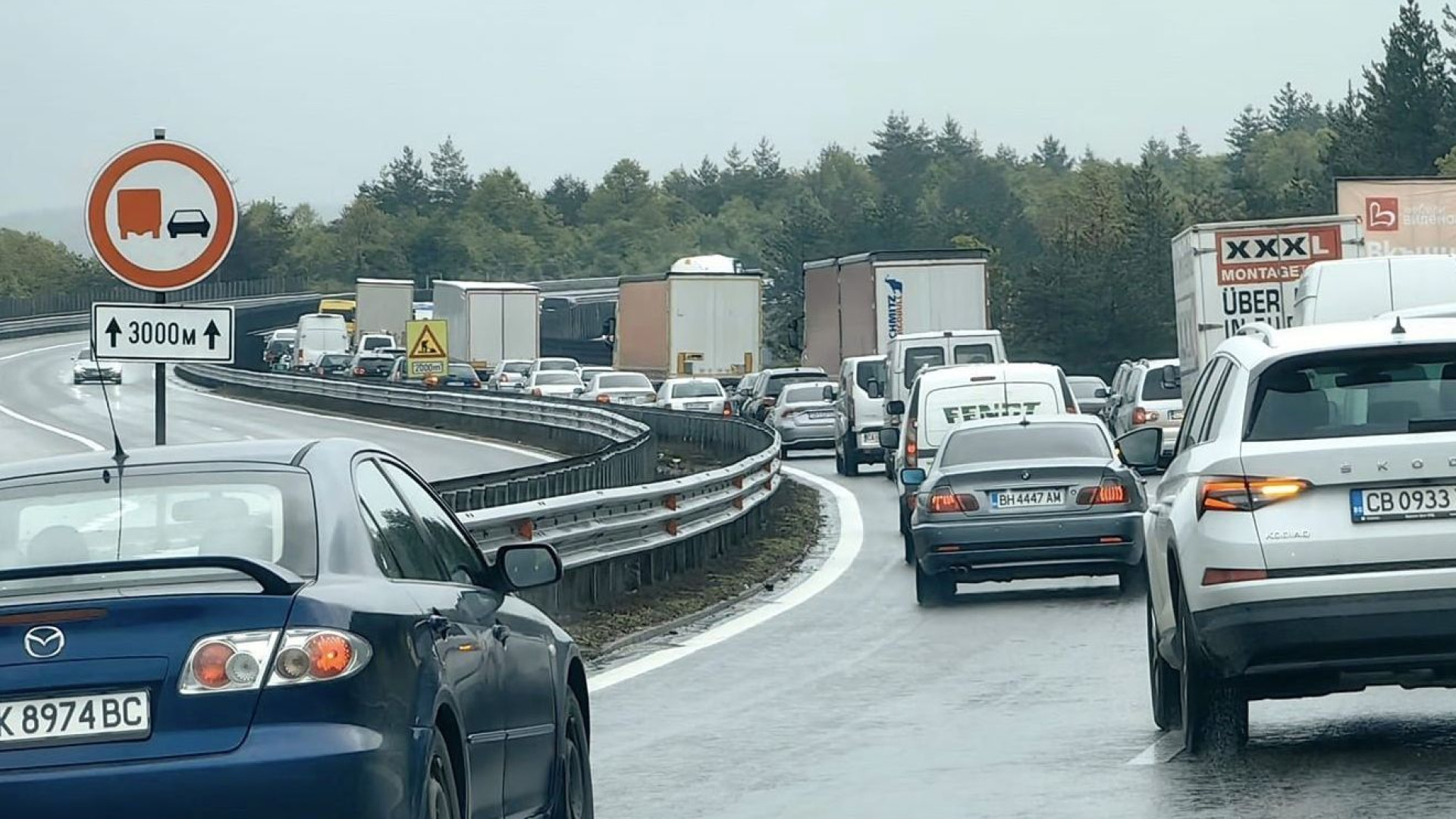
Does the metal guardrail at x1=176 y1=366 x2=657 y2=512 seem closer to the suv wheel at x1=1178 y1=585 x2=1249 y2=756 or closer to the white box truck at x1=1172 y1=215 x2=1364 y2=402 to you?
the white box truck at x1=1172 y1=215 x2=1364 y2=402

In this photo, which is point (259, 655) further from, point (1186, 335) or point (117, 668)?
point (1186, 335)

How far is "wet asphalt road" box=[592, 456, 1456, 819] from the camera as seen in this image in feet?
31.9

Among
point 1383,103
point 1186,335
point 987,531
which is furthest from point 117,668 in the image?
point 1383,103

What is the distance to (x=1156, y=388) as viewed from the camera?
1614 inches

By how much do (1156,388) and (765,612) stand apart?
73.0ft

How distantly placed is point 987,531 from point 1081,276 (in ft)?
250

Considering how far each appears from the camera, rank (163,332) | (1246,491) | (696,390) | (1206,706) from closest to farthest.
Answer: (1246,491) < (1206,706) < (163,332) < (696,390)

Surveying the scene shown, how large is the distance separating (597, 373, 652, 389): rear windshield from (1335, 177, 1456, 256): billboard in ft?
74.0

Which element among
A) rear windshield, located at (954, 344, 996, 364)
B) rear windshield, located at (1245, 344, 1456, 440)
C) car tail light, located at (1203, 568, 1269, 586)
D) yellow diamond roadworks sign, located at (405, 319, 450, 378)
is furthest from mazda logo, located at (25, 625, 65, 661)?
yellow diamond roadworks sign, located at (405, 319, 450, 378)

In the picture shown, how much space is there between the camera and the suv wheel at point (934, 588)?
20.1 m

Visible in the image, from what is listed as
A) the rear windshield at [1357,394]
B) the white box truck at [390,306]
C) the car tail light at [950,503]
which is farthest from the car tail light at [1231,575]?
the white box truck at [390,306]

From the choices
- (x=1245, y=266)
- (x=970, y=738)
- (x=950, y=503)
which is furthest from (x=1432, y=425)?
(x=1245, y=266)

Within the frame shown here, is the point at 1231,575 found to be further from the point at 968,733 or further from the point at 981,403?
the point at 981,403

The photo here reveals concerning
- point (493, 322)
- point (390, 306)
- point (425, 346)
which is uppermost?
point (390, 306)
